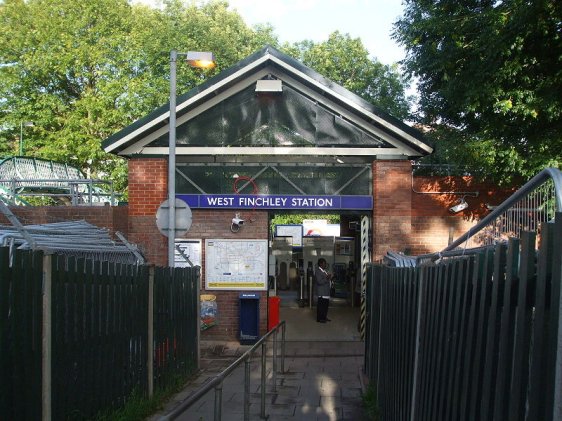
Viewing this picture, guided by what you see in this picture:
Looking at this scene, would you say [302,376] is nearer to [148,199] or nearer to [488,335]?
[148,199]

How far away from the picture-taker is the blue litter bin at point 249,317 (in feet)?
50.5

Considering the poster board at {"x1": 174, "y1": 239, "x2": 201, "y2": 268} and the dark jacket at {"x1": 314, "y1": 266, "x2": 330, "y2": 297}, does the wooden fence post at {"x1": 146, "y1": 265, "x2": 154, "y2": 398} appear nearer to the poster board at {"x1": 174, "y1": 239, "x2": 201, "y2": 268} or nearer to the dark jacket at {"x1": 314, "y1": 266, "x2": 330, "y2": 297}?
the poster board at {"x1": 174, "y1": 239, "x2": 201, "y2": 268}

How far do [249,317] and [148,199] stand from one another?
3.48m

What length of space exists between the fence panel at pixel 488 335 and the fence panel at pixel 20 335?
115 inches

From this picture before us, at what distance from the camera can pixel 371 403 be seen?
9055 millimetres

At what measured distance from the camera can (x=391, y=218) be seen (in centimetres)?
1555

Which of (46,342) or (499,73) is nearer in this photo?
(46,342)

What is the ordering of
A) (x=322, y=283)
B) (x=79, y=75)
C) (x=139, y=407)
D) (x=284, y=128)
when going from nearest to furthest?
(x=139, y=407)
(x=284, y=128)
(x=322, y=283)
(x=79, y=75)

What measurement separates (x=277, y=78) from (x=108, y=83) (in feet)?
53.4

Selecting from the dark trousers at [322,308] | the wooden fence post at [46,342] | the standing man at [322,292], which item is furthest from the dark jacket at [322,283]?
the wooden fence post at [46,342]

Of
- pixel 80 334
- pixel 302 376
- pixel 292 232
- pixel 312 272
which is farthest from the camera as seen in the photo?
pixel 292 232

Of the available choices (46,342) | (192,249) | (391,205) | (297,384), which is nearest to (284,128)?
(391,205)

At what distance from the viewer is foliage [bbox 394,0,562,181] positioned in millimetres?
11148

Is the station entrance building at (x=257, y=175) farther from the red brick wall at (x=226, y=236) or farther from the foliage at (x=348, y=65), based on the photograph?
the foliage at (x=348, y=65)
